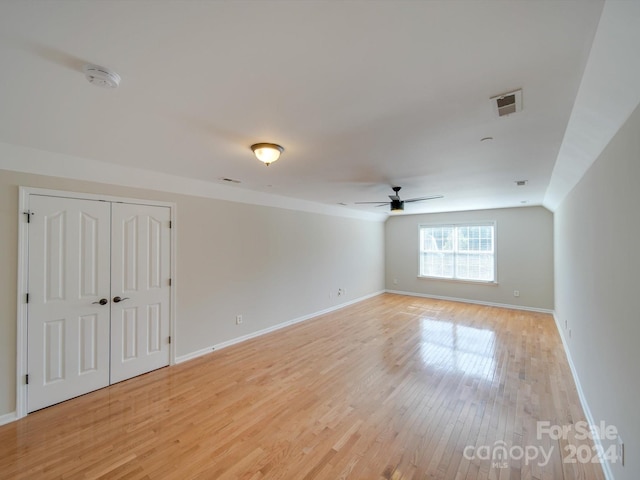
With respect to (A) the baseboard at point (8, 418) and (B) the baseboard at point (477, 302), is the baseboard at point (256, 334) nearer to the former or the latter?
(A) the baseboard at point (8, 418)

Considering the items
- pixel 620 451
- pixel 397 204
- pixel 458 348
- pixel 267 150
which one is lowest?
pixel 458 348

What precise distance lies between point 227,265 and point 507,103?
3980 mm

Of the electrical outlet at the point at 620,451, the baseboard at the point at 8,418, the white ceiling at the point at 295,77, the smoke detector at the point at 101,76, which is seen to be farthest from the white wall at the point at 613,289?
the baseboard at the point at 8,418

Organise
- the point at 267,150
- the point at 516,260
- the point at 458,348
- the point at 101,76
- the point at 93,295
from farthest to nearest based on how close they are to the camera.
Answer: the point at 516,260
the point at 458,348
the point at 93,295
the point at 267,150
the point at 101,76

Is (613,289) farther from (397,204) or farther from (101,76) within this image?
(101,76)

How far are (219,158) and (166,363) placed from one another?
113 inches

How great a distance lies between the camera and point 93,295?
3.01 m

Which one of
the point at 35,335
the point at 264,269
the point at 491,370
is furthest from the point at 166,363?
the point at 491,370

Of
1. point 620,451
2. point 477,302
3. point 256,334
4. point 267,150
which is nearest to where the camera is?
point 620,451

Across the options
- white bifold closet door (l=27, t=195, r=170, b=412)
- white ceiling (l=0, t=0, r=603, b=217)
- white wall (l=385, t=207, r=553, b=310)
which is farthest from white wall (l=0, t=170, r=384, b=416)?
white wall (l=385, t=207, r=553, b=310)

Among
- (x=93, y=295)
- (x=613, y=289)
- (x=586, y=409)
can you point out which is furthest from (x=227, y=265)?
(x=586, y=409)

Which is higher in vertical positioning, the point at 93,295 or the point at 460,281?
the point at 93,295

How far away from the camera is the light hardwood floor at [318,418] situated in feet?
6.36

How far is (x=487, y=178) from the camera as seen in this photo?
12.1 feet
